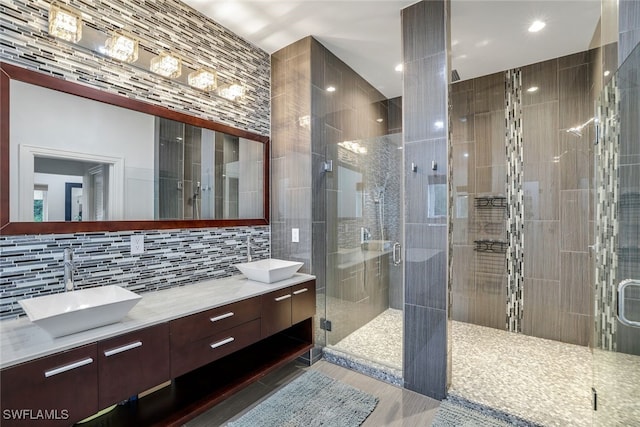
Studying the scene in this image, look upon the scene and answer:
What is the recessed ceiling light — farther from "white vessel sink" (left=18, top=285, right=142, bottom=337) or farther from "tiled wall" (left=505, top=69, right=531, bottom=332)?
"white vessel sink" (left=18, top=285, right=142, bottom=337)

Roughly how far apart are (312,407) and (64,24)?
111 inches

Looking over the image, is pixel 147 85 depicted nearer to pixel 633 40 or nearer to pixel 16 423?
pixel 16 423

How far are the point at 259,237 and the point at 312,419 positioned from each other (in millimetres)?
1530

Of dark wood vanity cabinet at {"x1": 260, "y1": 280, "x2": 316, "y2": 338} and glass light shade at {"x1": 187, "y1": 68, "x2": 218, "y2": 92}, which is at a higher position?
glass light shade at {"x1": 187, "y1": 68, "x2": 218, "y2": 92}

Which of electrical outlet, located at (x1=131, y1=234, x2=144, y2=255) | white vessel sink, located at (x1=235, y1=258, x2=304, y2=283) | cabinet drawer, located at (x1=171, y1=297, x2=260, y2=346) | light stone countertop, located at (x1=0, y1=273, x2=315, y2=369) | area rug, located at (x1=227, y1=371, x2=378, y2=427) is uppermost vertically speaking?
electrical outlet, located at (x1=131, y1=234, x2=144, y2=255)

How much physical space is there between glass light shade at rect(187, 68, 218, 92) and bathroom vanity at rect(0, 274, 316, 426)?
157cm

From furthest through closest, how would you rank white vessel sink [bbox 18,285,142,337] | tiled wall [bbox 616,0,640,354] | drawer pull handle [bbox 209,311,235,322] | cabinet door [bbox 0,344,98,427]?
drawer pull handle [bbox 209,311,235,322] < tiled wall [bbox 616,0,640,354] < white vessel sink [bbox 18,285,142,337] < cabinet door [bbox 0,344,98,427]

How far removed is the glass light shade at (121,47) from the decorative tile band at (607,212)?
9.68ft


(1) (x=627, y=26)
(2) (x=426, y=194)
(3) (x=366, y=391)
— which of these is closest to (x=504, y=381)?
(3) (x=366, y=391)

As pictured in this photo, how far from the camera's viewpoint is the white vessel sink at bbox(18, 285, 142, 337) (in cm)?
126

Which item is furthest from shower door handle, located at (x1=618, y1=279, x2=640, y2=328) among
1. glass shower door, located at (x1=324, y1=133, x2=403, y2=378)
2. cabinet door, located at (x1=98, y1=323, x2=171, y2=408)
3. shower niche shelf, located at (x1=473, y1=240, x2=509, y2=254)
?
cabinet door, located at (x1=98, y1=323, x2=171, y2=408)

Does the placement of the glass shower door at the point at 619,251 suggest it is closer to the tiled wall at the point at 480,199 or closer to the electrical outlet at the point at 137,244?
the tiled wall at the point at 480,199

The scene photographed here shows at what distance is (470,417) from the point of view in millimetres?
1949

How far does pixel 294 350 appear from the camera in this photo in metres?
2.47
